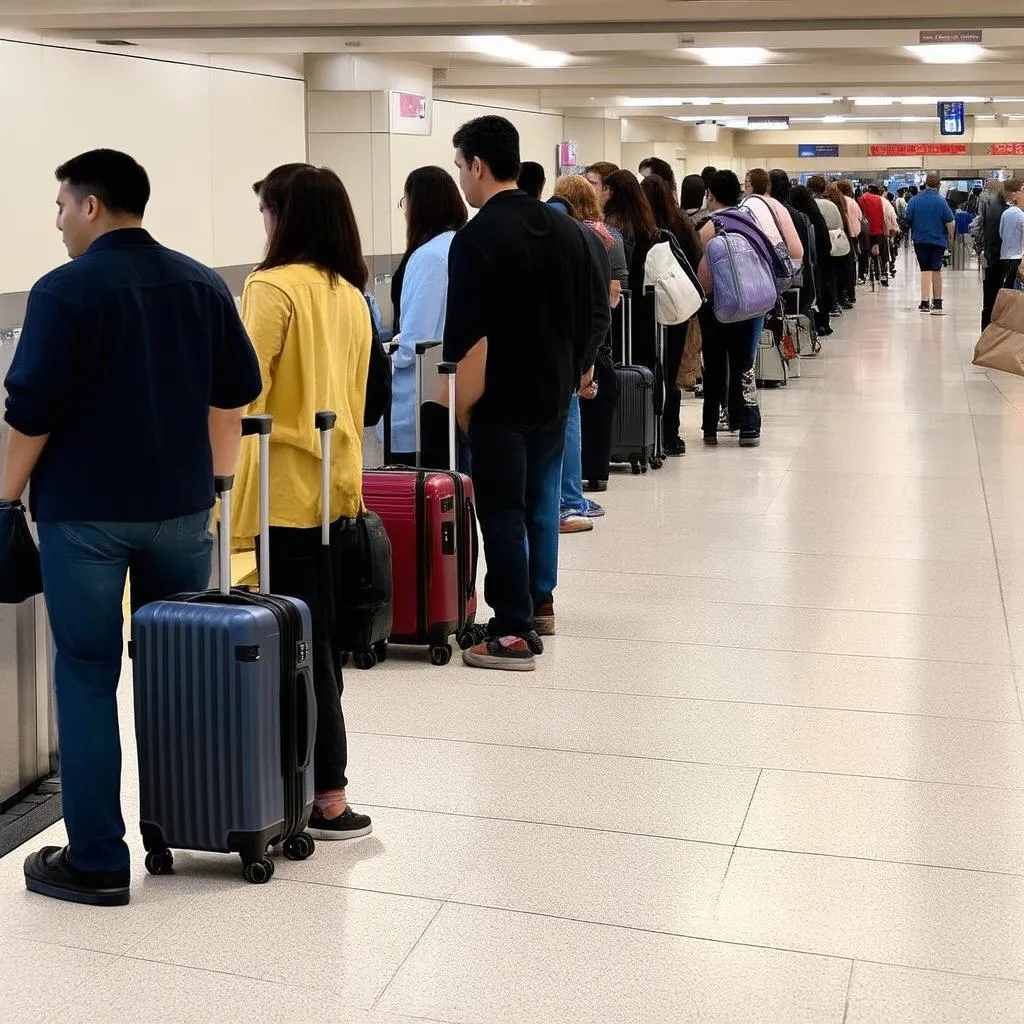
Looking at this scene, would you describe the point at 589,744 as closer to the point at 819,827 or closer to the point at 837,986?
the point at 819,827

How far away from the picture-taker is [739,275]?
8.48 meters

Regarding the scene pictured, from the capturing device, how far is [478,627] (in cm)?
512

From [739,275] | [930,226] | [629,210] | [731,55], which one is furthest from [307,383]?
[930,226]

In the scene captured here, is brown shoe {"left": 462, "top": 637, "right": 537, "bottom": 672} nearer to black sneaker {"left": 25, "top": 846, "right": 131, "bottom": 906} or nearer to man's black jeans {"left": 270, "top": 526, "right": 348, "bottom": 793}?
man's black jeans {"left": 270, "top": 526, "right": 348, "bottom": 793}

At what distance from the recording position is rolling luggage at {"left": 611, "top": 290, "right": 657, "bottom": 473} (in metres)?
8.06

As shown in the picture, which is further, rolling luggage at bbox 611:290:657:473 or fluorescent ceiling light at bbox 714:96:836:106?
fluorescent ceiling light at bbox 714:96:836:106

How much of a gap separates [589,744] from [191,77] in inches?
382

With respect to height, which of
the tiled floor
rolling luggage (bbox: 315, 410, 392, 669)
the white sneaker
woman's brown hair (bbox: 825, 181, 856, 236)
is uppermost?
woman's brown hair (bbox: 825, 181, 856, 236)

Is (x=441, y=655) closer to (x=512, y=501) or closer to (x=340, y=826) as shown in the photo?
(x=512, y=501)

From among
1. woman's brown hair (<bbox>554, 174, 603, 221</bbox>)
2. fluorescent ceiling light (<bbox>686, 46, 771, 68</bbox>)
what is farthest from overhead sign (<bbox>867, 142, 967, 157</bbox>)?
woman's brown hair (<bbox>554, 174, 603, 221</bbox>)

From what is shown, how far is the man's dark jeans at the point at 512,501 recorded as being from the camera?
4.51m

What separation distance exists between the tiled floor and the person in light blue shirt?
0.86 meters

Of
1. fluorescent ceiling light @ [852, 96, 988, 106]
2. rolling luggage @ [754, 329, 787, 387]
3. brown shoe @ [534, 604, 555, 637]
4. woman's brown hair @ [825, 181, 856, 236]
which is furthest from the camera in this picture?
fluorescent ceiling light @ [852, 96, 988, 106]

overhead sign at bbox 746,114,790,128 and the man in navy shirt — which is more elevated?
overhead sign at bbox 746,114,790,128
